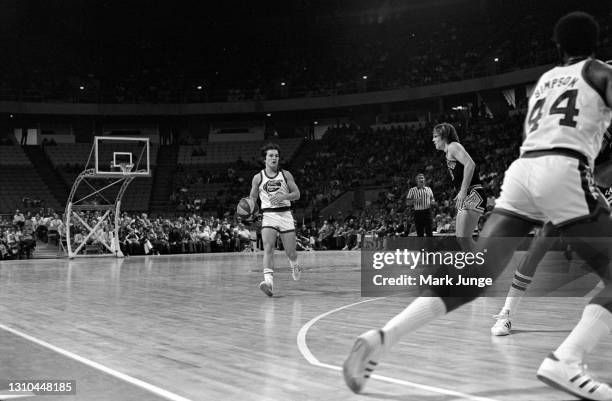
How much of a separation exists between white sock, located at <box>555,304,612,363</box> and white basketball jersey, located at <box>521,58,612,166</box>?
76 centimetres

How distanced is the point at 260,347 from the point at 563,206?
2.59 m

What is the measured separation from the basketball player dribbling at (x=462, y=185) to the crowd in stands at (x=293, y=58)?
31.8m

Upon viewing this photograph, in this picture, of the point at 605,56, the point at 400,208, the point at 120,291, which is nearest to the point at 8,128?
the point at 400,208

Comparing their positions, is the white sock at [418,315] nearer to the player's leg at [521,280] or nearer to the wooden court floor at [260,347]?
the wooden court floor at [260,347]

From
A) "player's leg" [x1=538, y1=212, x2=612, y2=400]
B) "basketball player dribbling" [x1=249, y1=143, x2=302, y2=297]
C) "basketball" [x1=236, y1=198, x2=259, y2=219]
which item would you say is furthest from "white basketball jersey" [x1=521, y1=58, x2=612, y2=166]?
"basketball" [x1=236, y1=198, x2=259, y2=219]

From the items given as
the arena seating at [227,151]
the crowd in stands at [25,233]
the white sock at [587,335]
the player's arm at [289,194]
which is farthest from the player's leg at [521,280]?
the arena seating at [227,151]

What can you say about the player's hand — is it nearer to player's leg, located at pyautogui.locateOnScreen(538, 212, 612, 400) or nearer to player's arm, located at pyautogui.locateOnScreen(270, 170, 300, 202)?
player's arm, located at pyautogui.locateOnScreen(270, 170, 300, 202)

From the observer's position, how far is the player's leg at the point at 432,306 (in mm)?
3438

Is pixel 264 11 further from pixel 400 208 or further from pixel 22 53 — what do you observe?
pixel 400 208

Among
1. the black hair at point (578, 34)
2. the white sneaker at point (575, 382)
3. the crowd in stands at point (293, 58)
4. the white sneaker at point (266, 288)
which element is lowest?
the white sneaker at point (266, 288)

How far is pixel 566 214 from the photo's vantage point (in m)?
3.49

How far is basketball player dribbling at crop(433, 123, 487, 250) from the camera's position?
853 cm

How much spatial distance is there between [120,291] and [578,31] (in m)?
8.18

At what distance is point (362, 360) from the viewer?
3.43 meters
